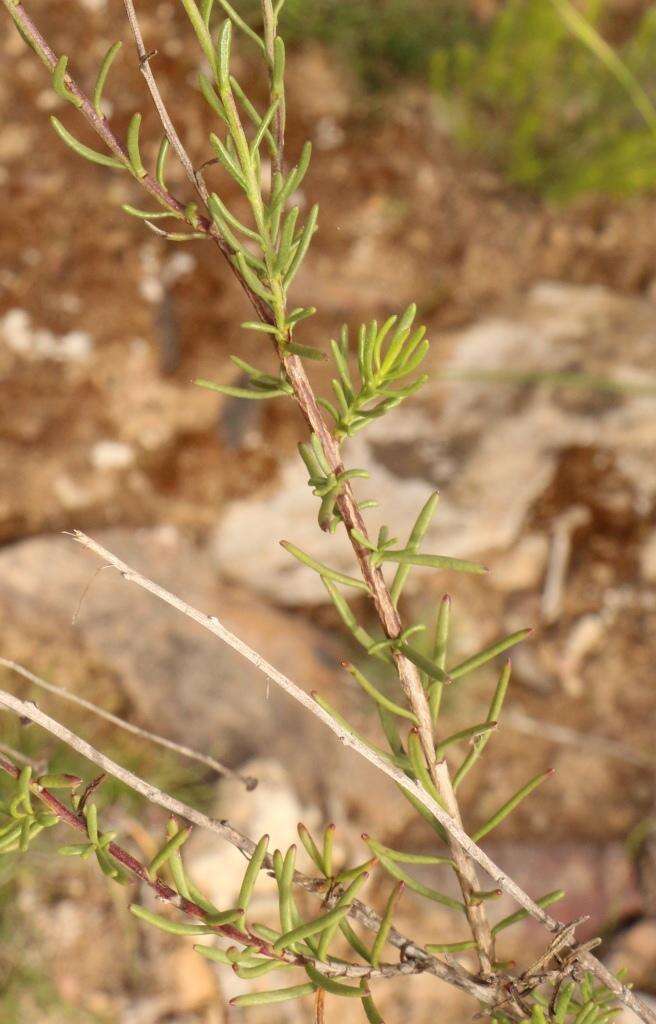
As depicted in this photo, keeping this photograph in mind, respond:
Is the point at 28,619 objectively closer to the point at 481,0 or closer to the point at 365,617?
the point at 365,617

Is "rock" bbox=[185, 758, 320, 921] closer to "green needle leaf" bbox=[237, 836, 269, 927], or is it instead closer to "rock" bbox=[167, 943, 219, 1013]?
"rock" bbox=[167, 943, 219, 1013]

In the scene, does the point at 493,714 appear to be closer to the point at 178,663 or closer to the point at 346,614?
the point at 346,614

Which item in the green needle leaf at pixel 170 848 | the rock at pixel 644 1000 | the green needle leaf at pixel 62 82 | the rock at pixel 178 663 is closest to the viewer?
the green needle leaf at pixel 62 82

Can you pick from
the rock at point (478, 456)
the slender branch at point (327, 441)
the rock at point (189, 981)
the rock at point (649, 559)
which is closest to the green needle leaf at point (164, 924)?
the slender branch at point (327, 441)

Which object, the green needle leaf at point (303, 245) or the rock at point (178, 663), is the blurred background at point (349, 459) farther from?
the green needle leaf at point (303, 245)

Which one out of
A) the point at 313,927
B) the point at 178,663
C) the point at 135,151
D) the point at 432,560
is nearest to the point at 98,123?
the point at 135,151

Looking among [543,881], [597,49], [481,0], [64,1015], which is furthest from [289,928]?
[481,0]
